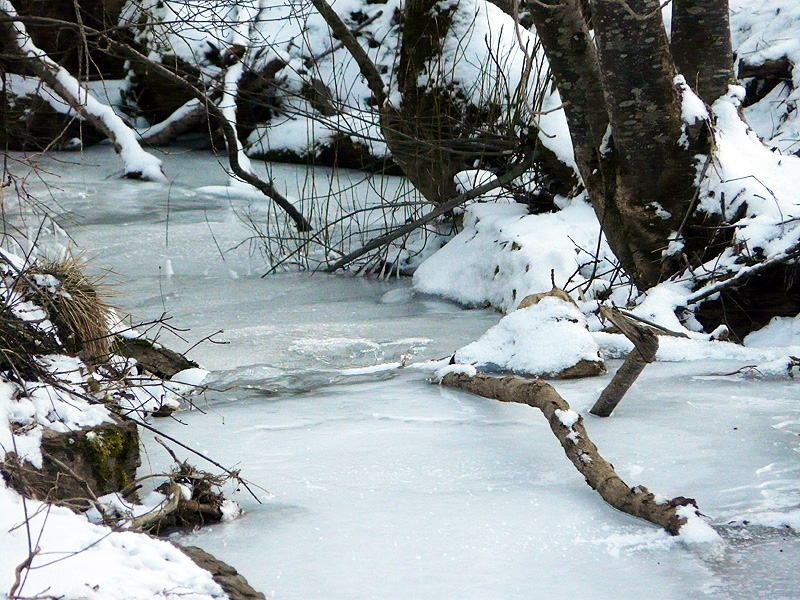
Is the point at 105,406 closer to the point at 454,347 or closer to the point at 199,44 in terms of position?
the point at 454,347

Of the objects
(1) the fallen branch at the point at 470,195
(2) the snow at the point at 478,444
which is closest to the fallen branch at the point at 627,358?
(2) the snow at the point at 478,444

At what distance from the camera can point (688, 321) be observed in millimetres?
4562

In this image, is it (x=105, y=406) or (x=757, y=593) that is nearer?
(x=757, y=593)

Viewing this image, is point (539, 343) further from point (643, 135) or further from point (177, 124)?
point (177, 124)

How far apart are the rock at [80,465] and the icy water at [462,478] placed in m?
0.25

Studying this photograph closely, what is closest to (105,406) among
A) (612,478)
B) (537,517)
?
(537,517)

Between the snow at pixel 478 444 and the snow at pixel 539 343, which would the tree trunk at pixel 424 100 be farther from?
the snow at pixel 539 343

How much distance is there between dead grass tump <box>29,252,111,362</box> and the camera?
3143 mm

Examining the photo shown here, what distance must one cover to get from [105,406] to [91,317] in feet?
2.58

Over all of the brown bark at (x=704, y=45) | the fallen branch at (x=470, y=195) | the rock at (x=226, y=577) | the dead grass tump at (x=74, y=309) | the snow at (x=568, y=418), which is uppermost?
the brown bark at (x=704, y=45)

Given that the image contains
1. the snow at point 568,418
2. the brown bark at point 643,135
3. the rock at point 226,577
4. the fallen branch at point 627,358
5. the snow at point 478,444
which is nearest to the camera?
the rock at point 226,577

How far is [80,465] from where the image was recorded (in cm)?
242

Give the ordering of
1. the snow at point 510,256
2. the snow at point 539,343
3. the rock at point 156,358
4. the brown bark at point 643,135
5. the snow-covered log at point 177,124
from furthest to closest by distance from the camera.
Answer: the snow-covered log at point 177,124, the snow at point 510,256, the brown bark at point 643,135, the rock at point 156,358, the snow at point 539,343

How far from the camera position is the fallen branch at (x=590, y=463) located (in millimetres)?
2244
